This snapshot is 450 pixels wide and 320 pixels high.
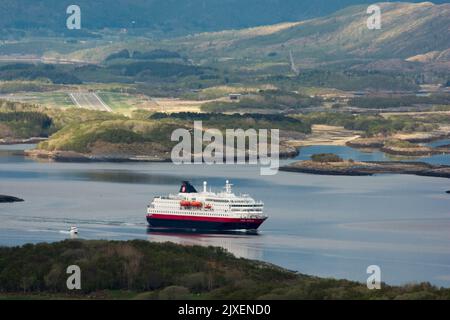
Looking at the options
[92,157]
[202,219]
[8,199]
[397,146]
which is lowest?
[202,219]

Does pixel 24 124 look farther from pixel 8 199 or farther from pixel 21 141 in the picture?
pixel 8 199

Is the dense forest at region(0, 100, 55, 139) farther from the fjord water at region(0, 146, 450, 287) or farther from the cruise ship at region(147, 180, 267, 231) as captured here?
the cruise ship at region(147, 180, 267, 231)

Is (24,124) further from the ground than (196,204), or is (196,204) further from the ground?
(24,124)

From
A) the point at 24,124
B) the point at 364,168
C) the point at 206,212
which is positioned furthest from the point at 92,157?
the point at 206,212

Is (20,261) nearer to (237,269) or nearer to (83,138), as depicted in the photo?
(237,269)

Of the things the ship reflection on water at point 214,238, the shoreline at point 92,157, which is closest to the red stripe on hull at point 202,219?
the ship reflection on water at point 214,238

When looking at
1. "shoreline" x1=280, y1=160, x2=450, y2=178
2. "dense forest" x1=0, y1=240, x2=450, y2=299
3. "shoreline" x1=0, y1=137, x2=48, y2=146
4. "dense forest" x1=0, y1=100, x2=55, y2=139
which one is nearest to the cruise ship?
"dense forest" x1=0, y1=240, x2=450, y2=299
